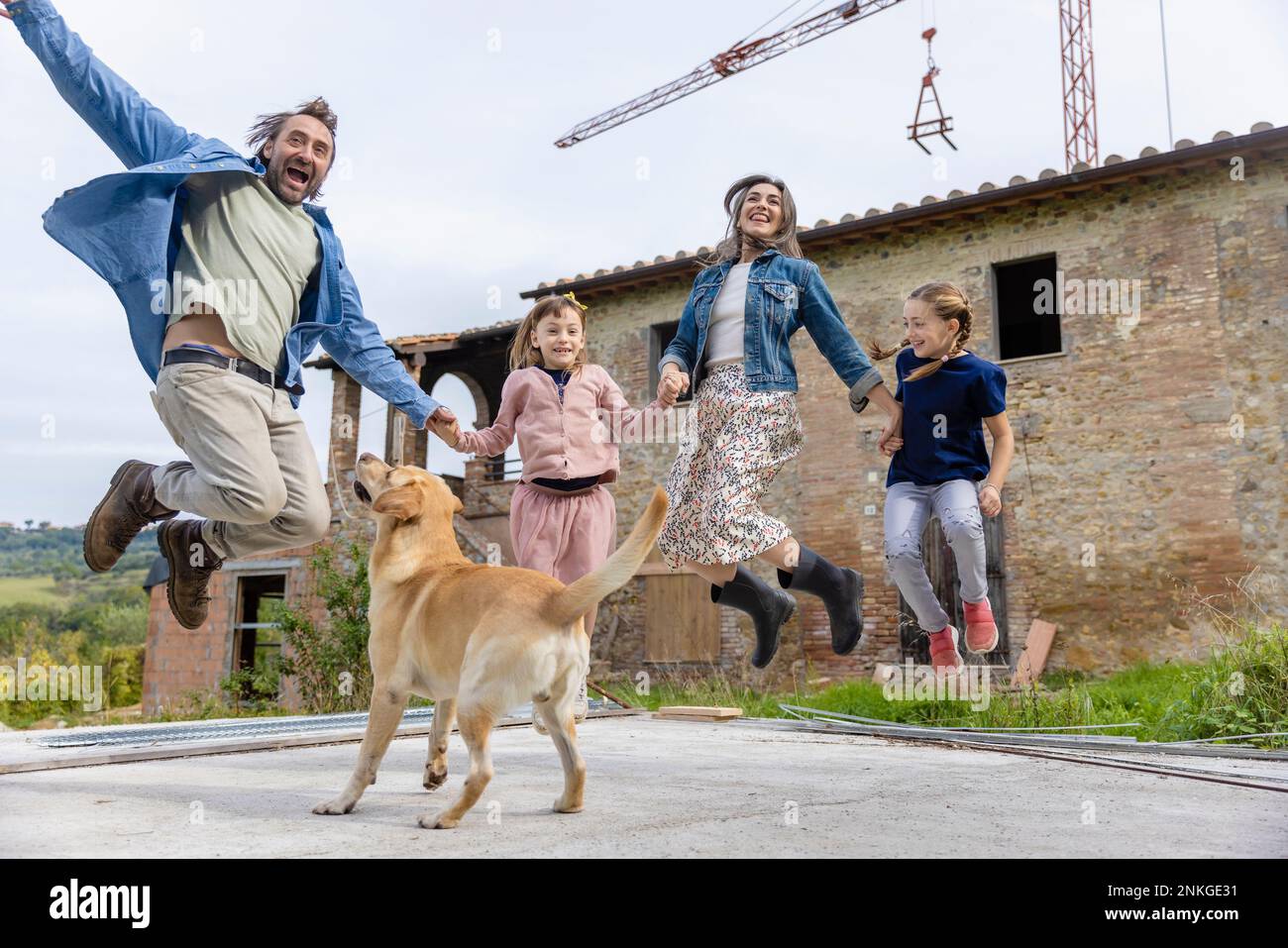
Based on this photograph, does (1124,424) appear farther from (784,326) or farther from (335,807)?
(335,807)

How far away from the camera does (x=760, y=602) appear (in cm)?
422

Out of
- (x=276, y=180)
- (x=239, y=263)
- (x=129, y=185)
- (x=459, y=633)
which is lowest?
(x=459, y=633)

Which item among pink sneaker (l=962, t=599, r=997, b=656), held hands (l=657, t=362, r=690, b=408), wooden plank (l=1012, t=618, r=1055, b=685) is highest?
held hands (l=657, t=362, r=690, b=408)

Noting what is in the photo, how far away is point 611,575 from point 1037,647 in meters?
10.9

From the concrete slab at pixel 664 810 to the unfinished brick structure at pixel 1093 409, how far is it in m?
A: 8.09

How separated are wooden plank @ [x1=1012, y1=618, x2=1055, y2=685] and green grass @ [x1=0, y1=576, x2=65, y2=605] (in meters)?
49.4

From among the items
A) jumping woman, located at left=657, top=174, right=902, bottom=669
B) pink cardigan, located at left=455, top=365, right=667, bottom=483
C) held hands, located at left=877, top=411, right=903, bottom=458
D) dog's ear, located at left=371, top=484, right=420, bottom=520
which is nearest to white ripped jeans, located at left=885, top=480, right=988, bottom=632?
held hands, located at left=877, top=411, right=903, bottom=458

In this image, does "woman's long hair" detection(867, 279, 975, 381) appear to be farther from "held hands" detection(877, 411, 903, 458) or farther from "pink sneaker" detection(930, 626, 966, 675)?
"pink sneaker" detection(930, 626, 966, 675)

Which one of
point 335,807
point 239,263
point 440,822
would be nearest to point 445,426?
point 239,263

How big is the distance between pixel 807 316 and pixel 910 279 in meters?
10.4

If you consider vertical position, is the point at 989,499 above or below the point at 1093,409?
below

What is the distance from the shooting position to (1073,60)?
20125 mm

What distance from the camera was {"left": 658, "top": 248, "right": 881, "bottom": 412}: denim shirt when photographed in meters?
4.20
